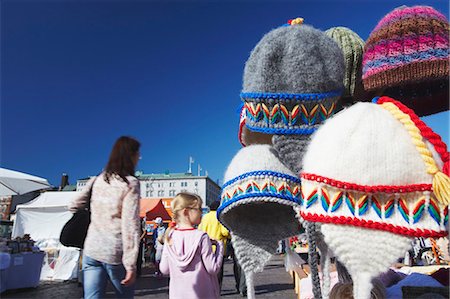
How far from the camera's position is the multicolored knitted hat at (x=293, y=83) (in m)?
1.21

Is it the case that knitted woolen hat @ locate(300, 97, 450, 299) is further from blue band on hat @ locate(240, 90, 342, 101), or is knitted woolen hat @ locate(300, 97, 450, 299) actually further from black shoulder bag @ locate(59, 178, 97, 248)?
black shoulder bag @ locate(59, 178, 97, 248)

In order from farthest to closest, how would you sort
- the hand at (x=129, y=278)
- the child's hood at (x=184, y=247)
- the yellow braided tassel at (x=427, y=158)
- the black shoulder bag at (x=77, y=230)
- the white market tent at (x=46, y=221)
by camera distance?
the white market tent at (x=46, y=221), the child's hood at (x=184, y=247), the black shoulder bag at (x=77, y=230), the hand at (x=129, y=278), the yellow braided tassel at (x=427, y=158)

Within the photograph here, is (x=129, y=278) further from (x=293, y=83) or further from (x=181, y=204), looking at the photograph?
(x=293, y=83)

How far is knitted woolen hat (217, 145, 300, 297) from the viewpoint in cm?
122

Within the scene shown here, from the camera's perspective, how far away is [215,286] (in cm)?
223

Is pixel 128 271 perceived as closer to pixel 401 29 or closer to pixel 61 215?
pixel 401 29

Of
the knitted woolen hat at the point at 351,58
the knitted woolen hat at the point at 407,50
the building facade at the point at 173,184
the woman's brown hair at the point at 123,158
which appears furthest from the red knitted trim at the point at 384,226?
the building facade at the point at 173,184

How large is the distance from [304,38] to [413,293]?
3.00 ft

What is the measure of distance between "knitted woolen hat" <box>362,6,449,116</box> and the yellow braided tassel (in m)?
0.25

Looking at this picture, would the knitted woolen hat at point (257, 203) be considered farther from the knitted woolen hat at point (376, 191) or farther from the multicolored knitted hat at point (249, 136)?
the knitted woolen hat at point (376, 191)

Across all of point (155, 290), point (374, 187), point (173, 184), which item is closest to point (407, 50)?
point (374, 187)

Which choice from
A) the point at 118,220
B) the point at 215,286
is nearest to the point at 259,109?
the point at 118,220

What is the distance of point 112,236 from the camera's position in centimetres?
196

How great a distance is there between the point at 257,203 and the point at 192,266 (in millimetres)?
1017
